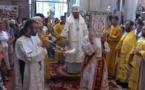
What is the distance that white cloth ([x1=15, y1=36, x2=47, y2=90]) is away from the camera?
4.02 metres

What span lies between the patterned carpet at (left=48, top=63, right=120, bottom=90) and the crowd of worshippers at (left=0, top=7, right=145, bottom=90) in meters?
0.17

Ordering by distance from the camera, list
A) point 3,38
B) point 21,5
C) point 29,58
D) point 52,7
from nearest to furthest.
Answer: point 29,58
point 3,38
point 21,5
point 52,7

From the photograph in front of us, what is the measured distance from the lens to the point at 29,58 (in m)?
4.02

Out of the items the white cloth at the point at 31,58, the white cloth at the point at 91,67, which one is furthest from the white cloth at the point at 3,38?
the white cloth at the point at 31,58

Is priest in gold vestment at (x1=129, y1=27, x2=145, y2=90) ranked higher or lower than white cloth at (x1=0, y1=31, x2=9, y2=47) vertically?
lower

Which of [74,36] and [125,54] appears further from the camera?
[74,36]

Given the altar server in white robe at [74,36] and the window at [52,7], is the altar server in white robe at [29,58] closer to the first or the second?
the altar server in white robe at [74,36]

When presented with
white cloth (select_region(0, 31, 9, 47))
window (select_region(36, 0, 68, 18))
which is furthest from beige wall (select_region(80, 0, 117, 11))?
window (select_region(36, 0, 68, 18))

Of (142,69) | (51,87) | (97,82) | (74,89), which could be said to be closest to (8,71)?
(51,87)

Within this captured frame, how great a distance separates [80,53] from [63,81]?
73 cm

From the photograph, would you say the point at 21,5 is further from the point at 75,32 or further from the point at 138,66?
the point at 138,66

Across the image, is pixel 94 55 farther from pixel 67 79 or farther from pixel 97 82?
pixel 67 79

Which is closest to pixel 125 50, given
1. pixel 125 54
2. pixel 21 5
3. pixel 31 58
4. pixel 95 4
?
pixel 125 54

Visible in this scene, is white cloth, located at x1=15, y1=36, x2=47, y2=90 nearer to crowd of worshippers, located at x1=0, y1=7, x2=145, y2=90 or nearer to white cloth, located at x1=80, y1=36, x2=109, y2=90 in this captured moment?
crowd of worshippers, located at x1=0, y1=7, x2=145, y2=90
